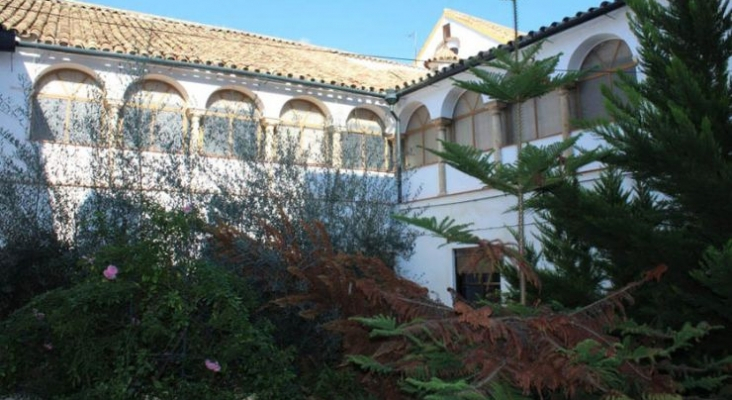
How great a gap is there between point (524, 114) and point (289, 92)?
15.5 ft

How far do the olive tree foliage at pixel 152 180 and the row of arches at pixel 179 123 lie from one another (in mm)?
31

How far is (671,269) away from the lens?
457 centimetres

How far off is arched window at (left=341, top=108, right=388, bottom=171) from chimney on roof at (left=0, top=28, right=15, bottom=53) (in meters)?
5.57

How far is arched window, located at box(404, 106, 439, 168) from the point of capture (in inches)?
517

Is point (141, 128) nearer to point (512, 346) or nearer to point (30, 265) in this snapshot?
point (30, 265)

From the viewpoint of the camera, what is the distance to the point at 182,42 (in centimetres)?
1312

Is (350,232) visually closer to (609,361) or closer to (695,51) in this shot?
(695,51)

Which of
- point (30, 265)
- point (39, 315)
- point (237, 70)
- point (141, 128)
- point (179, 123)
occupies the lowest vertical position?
point (39, 315)

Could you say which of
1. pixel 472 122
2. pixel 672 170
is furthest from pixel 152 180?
pixel 472 122

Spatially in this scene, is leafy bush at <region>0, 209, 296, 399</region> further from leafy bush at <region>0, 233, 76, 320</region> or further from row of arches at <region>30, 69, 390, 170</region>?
row of arches at <region>30, 69, 390, 170</region>

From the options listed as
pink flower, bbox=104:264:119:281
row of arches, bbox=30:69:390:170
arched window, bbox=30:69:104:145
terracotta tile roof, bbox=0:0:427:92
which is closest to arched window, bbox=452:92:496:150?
terracotta tile roof, bbox=0:0:427:92

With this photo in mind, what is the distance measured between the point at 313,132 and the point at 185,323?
27.5 feet

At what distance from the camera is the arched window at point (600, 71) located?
959 centimetres

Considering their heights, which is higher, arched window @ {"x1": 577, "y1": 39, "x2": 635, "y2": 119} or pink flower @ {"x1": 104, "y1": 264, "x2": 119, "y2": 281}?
arched window @ {"x1": 577, "y1": 39, "x2": 635, "y2": 119}
